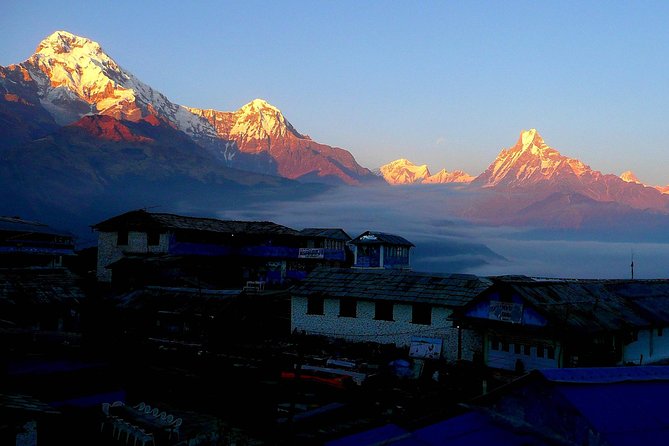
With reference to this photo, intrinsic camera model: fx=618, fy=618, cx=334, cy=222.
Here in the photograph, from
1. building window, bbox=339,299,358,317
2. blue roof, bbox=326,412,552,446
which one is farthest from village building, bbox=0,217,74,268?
blue roof, bbox=326,412,552,446

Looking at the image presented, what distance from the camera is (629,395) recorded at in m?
8.59

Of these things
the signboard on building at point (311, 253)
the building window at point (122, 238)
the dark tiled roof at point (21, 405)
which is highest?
the building window at point (122, 238)

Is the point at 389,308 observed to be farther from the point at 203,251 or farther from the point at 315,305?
the point at 203,251

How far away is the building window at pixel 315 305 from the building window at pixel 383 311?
11.6 feet

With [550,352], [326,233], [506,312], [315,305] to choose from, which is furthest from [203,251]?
[550,352]

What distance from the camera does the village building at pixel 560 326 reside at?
77.2 ft

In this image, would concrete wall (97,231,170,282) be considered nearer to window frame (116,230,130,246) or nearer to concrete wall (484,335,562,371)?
window frame (116,230,130,246)

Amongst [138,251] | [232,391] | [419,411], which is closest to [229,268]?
[138,251]

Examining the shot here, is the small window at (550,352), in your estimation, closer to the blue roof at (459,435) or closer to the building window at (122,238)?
the blue roof at (459,435)

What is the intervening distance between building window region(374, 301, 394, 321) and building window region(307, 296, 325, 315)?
3523mm

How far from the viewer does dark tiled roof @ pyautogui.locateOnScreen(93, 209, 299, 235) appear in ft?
180

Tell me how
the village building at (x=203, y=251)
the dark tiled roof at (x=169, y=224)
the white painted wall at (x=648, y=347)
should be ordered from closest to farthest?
the white painted wall at (x=648, y=347) → the village building at (x=203, y=251) → the dark tiled roof at (x=169, y=224)

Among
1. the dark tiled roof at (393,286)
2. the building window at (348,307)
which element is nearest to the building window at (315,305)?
the dark tiled roof at (393,286)

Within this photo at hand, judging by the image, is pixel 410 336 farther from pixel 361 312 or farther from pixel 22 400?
pixel 22 400
